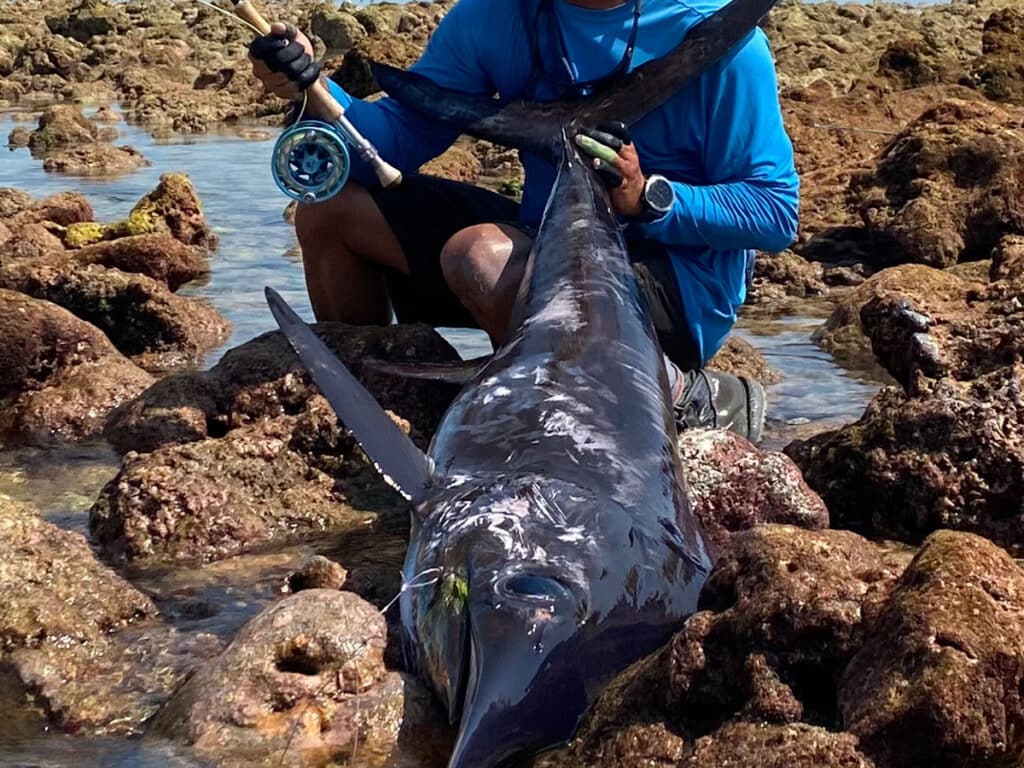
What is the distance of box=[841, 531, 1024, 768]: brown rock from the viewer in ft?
7.62

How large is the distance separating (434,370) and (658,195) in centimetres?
94

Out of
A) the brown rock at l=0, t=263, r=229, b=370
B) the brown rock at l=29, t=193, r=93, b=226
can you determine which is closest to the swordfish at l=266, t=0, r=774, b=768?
the brown rock at l=0, t=263, r=229, b=370

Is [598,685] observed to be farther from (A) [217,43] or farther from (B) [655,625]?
(A) [217,43]

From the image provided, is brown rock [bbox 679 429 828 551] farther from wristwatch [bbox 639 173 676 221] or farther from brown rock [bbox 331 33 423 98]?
brown rock [bbox 331 33 423 98]

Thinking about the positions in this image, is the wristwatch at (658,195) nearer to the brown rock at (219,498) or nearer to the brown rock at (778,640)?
the brown rock at (219,498)

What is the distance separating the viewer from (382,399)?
16.6ft

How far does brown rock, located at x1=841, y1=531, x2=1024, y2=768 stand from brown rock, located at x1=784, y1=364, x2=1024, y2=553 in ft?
6.25

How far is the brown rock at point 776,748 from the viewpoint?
7.66 feet

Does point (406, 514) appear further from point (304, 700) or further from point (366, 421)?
point (304, 700)

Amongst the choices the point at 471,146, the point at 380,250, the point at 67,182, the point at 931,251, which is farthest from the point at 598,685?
the point at 471,146

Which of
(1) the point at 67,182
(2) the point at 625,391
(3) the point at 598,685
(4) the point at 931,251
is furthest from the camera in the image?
(1) the point at 67,182

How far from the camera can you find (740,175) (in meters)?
5.07

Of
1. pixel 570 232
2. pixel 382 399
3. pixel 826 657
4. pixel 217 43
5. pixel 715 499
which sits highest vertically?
pixel 826 657

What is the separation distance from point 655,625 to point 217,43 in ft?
106
